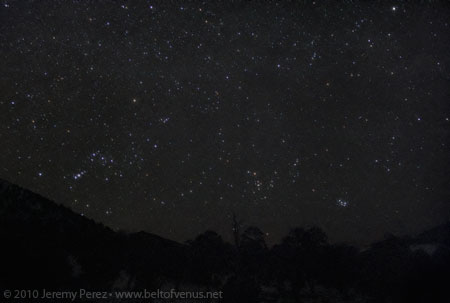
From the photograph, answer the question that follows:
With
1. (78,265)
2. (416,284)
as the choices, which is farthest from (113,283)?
(416,284)

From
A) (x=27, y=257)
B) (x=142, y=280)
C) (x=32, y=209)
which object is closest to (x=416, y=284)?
(x=142, y=280)

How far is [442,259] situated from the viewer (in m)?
22.8

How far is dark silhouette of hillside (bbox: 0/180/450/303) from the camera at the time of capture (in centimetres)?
1625

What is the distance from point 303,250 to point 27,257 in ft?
79.0

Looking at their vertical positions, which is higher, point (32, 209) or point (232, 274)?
point (32, 209)

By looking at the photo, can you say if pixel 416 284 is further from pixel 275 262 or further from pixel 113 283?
pixel 113 283

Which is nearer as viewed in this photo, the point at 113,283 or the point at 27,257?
the point at 27,257

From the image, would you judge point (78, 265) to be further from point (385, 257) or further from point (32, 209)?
point (385, 257)

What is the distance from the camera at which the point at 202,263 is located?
28.3 m

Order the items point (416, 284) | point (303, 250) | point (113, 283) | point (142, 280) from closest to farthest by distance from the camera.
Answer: point (416, 284)
point (113, 283)
point (142, 280)
point (303, 250)

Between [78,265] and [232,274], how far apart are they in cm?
1465

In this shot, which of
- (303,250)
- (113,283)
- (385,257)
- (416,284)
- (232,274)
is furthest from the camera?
(303,250)

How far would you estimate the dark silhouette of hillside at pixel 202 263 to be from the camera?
53.3 ft

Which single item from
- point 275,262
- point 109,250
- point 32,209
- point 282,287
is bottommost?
point 282,287
